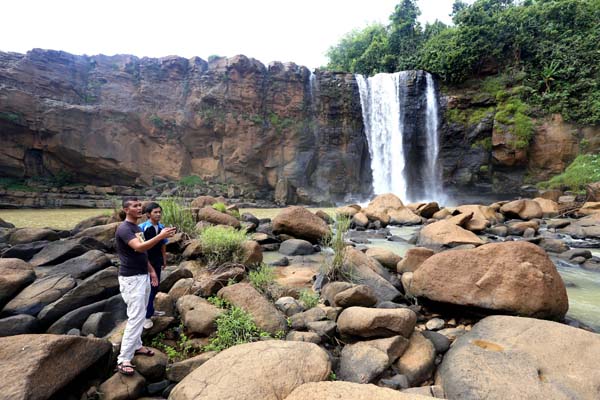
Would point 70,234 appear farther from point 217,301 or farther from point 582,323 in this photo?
point 582,323

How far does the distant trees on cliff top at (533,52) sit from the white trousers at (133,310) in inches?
1039

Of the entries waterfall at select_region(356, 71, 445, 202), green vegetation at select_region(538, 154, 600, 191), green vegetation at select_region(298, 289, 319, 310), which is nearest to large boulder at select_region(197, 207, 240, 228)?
green vegetation at select_region(298, 289, 319, 310)

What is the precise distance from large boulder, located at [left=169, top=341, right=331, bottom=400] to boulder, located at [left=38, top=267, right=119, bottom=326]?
2.15m

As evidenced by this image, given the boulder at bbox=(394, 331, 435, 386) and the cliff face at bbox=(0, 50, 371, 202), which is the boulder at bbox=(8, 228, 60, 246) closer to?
the boulder at bbox=(394, 331, 435, 386)

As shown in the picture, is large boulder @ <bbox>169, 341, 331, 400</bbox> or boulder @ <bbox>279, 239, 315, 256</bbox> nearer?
large boulder @ <bbox>169, 341, 331, 400</bbox>

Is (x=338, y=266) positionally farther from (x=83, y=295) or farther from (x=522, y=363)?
(x=83, y=295)

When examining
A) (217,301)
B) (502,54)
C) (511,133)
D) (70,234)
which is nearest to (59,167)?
(70,234)

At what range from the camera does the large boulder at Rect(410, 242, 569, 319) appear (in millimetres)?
3613

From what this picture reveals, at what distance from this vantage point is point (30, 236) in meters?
7.24

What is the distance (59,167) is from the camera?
2306 centimetres

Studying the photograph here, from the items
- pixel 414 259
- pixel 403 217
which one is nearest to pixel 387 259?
pixel 414 259

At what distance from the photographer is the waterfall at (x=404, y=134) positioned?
78.6 feet

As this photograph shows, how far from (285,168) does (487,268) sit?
74.8ft

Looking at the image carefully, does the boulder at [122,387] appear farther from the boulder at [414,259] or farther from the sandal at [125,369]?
the boulder at [414,259]
